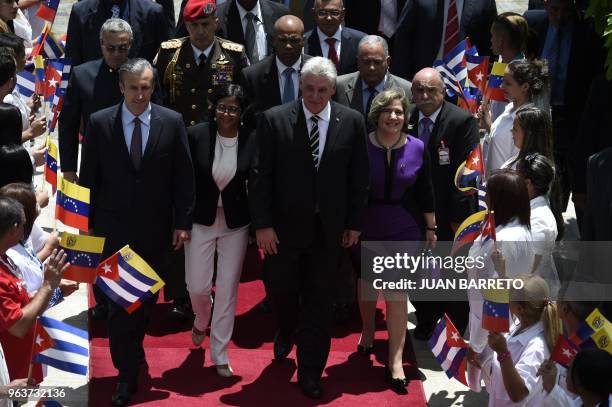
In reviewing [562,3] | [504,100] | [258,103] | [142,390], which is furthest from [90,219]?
[562,3]

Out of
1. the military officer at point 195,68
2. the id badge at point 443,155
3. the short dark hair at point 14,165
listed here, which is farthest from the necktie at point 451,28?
the short dark hair at point 14,165

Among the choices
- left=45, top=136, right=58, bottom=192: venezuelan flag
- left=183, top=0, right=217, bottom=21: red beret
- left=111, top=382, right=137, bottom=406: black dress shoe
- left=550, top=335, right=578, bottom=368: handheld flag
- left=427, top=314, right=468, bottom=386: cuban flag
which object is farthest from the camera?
left=183, top=0, right=217, bottom=21: red beret

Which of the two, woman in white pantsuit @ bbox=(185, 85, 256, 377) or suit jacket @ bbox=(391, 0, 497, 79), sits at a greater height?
suit jacket @ bbox=(391, 0, 497, 79)

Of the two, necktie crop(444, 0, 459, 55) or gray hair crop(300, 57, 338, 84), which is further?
necktie crop(444, 0, 459, 55)

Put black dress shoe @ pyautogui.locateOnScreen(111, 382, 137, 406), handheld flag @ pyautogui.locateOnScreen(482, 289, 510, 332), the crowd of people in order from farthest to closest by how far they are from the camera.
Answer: black dress shoe @ pyautogui.locateOnScreen(111, 382, 137, 406) < the crowd of people < handheld flag @ pyautogui.locateOnScreen(482, 289, 510, 332)

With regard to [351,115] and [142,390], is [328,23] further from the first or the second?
[142,390]

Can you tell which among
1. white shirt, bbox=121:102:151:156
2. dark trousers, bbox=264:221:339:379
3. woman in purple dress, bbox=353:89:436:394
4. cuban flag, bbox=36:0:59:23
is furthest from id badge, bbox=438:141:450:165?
cuban flag, bbox=36:0:59:23

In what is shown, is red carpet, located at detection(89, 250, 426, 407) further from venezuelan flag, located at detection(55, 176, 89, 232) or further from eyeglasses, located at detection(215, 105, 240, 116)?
eyeglasses, located at detection(215, 105, 240, 116)

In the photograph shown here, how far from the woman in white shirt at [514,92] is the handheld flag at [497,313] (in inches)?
97.9

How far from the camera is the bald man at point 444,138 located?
8688 mm

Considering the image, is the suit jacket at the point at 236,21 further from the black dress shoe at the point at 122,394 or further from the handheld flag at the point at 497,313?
the handheld flag at the point at 497,313

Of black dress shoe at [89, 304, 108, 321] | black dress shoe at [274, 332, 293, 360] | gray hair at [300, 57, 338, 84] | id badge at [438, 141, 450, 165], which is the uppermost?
gray hair at [300, 57, 338, 84]

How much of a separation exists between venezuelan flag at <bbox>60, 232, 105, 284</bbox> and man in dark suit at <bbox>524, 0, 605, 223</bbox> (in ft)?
16.1

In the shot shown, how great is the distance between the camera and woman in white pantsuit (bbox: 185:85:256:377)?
818 cm
